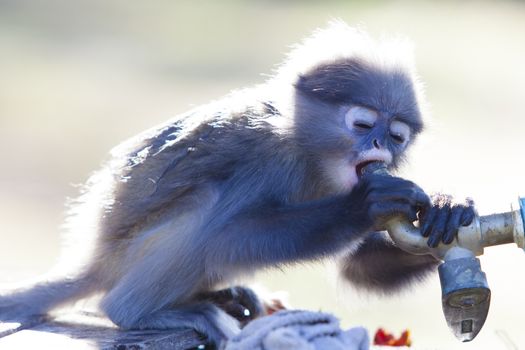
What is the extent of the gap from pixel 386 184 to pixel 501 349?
2.66 metres

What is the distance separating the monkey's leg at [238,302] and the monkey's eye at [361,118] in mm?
903

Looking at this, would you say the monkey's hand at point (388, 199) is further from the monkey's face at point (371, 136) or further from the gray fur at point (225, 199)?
the monkey's face at point (371, 136)

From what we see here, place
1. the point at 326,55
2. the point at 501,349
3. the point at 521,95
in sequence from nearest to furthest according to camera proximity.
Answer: the point at 326,55, the point at 501,349, the point at 521,95

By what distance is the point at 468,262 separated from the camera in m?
4.12

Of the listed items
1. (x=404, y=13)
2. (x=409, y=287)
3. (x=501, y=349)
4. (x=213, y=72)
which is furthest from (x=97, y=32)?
(x=409, y=287)

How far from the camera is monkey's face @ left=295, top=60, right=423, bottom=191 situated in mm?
4969

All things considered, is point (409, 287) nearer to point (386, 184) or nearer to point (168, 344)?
point (386, 184)

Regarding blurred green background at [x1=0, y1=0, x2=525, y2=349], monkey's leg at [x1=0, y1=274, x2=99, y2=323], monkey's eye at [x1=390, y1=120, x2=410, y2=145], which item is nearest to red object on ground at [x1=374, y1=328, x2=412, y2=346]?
blurred green background at [x1=0, y1=0, x2=525, y2=349]

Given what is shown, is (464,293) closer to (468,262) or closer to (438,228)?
(468,262)

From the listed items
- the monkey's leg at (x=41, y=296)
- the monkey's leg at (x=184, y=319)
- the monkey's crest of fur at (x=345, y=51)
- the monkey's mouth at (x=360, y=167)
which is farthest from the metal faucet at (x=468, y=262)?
the monkey's leg at (x=41, y=296)

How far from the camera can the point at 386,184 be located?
4.52m

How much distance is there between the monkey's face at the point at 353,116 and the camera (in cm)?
497

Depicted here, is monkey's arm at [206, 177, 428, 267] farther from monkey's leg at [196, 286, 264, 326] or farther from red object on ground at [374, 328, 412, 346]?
red object on ground at [374, 328, 412, 346]

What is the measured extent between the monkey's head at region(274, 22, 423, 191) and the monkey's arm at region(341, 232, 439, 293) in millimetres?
403
